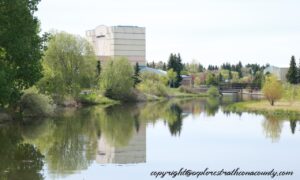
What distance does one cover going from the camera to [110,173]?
850 inches

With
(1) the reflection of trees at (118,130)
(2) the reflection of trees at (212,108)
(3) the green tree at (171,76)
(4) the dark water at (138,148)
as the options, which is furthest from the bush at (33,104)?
(3) the green tree at (171,76)

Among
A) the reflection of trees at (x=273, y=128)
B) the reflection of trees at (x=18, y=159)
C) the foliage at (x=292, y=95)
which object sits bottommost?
the reflection of trees at (x=273, y=128)

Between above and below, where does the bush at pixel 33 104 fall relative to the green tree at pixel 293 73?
below

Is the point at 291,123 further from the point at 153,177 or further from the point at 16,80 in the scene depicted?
the point at 153,177

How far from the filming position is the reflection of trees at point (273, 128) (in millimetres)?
35641

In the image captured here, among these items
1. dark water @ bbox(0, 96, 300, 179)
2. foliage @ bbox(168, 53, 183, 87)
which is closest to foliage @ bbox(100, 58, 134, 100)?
dark water @ bbox(0, 96, 300, 179)

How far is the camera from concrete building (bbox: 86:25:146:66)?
552 ft

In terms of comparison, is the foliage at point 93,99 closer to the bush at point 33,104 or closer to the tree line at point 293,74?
the bush at point 33,104

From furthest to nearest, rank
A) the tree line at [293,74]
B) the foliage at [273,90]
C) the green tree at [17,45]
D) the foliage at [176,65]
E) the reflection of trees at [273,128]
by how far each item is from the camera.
A: the foliage at [176,65] < the tree line at [293,74] < the foliage at [273,90] < the reflection of trees at [273,128] < the green tree at [17,45]

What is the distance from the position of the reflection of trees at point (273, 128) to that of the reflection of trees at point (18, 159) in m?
15.7

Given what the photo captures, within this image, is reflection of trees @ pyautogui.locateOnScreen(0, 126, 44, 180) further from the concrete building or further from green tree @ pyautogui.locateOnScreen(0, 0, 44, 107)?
the concrete building

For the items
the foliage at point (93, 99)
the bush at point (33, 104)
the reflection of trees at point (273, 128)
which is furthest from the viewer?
the foliage at point (93, 99)

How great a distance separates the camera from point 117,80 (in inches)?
3378

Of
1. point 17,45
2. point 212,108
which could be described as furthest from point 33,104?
point 212,108
